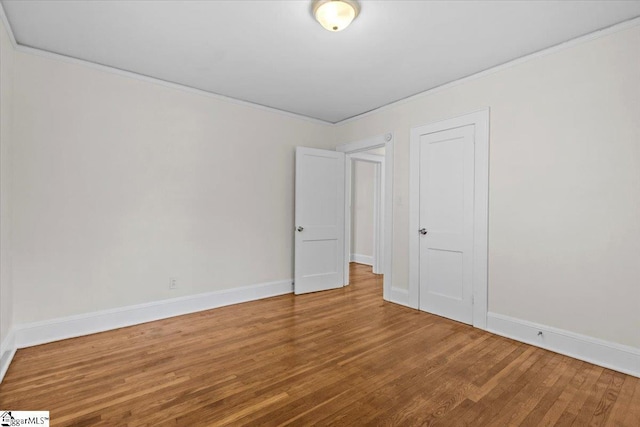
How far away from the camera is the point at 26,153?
2.72 m

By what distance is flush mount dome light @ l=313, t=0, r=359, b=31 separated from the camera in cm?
211

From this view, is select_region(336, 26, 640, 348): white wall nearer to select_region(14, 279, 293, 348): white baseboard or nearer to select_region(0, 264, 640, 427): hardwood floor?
select_region(0, 264, 640, 427): hardwood floor

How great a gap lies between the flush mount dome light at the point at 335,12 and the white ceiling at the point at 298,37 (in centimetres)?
9

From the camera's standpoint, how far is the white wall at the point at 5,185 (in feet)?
7.65

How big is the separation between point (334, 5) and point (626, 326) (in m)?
3.22

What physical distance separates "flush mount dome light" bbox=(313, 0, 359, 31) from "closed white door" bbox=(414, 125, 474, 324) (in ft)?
6.10

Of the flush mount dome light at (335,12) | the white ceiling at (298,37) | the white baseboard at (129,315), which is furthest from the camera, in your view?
the white baseboard at (129,315)

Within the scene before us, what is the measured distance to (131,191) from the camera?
3246mm

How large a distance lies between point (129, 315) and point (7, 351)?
0.93 meters

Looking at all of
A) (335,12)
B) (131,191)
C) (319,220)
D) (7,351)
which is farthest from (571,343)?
(7,351)

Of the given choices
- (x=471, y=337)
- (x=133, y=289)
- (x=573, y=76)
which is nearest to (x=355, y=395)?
(x=471, y=337)

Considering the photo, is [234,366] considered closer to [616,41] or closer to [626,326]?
[626,326]

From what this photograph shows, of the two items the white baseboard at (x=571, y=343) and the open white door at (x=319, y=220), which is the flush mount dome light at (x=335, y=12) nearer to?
the open white door at (x=319, y=220)

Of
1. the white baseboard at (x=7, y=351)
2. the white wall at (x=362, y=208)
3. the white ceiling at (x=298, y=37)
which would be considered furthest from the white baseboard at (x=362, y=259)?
the white baseboard at (x=7, y=351)
